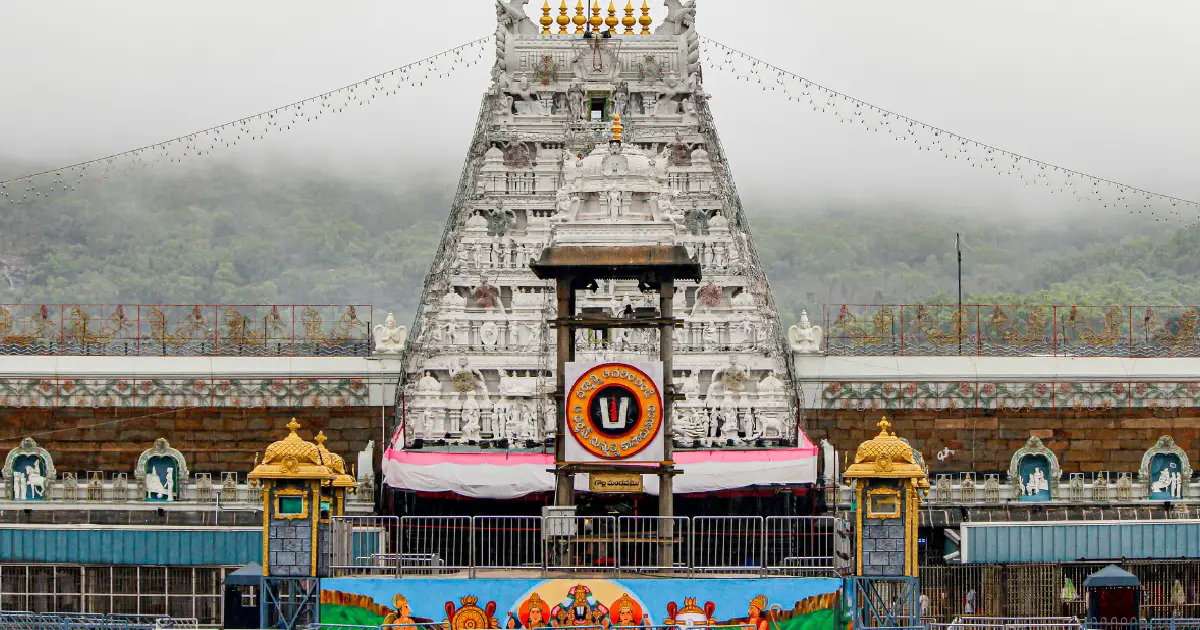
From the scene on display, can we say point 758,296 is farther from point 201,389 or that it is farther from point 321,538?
point 321,538

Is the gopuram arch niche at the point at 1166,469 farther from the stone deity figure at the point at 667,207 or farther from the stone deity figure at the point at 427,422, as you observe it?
the stone deity figure at the point at 427,422

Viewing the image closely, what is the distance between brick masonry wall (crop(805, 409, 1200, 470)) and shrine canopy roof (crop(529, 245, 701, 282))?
95.9 ft

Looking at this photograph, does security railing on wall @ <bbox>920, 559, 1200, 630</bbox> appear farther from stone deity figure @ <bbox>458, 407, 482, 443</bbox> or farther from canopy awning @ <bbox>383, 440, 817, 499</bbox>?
stone deity figure @ <bbox>458, 407, 482, 443</bbox>

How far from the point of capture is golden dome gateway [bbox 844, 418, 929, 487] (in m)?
31.2

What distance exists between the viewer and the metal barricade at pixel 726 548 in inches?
1278

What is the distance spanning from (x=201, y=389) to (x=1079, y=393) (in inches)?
1037

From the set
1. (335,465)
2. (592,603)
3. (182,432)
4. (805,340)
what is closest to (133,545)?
(182,432)

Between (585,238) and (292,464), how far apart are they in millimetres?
19853

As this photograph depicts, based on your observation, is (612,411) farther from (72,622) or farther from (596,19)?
(596,19)

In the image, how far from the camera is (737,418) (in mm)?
55844

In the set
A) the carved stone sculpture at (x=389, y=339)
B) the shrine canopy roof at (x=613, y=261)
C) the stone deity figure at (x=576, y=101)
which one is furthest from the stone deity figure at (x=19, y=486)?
the shrine canopy roof at (x=613, y=261)

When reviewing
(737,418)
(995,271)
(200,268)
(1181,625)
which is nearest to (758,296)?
(737,418)

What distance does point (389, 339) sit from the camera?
207ft

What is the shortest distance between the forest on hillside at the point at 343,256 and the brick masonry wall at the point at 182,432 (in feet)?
315
